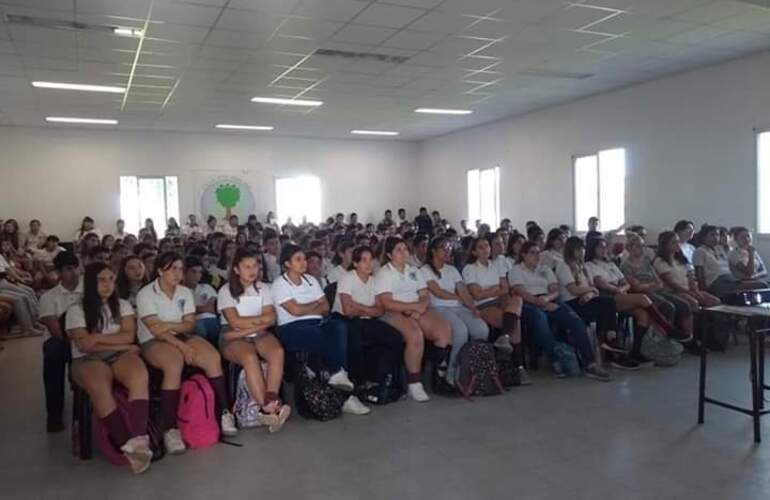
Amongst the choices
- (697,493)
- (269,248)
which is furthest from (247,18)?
(697,493)

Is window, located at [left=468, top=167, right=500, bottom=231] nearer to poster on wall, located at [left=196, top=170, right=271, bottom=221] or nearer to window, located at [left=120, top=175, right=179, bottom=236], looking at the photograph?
poster on wall, located at [left=196, top=170, right=271, bottom=221]

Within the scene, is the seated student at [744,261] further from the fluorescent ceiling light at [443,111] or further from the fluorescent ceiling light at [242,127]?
the fluorescent ceiling light at [242,127]

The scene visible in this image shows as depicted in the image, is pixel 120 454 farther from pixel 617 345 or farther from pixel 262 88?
pixel 262 88

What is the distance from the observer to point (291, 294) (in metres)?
4.18

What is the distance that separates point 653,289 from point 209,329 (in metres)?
4.08

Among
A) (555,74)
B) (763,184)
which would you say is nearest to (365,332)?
(555,74)

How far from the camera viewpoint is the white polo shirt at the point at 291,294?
163 inches

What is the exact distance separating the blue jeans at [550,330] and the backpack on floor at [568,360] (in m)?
0.04

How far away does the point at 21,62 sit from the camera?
689 centimetres

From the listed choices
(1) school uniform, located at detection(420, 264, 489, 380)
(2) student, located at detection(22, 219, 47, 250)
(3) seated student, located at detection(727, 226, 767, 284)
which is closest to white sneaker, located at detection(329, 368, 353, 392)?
(1) school uniform, located at detection(420, 264, 489, 380)

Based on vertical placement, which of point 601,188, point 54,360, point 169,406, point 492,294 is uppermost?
point 601,188

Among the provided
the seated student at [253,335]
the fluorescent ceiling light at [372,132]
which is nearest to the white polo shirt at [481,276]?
the seated student at [253,335]

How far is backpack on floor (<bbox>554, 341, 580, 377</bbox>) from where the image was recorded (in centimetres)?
480

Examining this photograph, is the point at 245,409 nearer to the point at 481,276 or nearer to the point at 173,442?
the point at 173,442
